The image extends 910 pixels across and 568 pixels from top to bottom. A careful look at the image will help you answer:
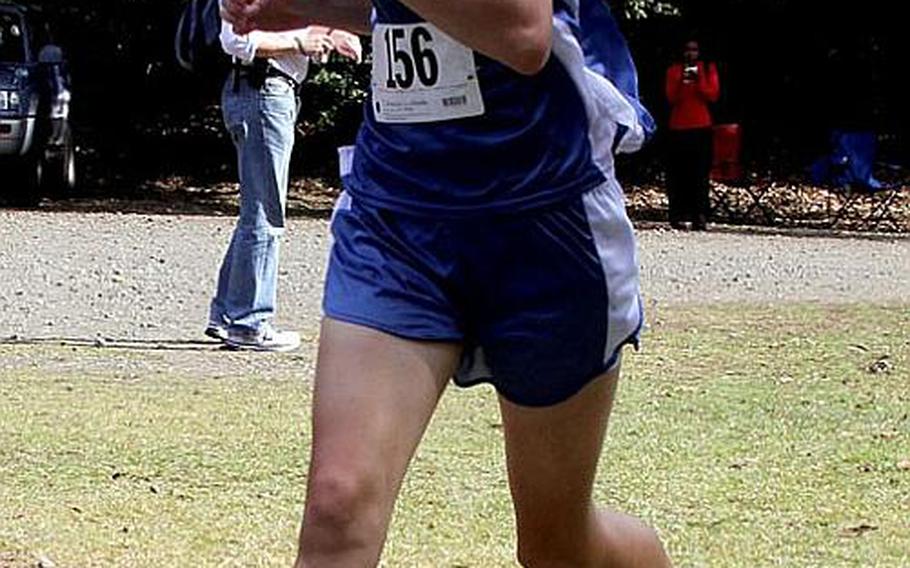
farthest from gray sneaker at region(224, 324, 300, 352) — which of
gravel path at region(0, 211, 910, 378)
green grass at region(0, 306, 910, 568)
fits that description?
green grass at region(0, 306, 910, 568)

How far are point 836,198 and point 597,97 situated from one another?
24.0 meters

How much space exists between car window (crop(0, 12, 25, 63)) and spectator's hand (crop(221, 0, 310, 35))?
19.6 metres

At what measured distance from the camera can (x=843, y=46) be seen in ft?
103

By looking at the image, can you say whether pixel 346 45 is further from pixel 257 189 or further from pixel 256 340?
pixel 256 340

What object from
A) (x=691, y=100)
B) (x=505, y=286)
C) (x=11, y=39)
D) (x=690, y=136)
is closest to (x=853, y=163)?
(x=690, y=136)

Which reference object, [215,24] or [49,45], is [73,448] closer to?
[215,24]

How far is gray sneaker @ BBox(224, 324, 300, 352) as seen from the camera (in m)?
10.1

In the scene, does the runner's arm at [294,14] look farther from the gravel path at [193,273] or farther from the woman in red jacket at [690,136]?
the woman in red jacket at [690,136]

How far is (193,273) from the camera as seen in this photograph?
15.0m

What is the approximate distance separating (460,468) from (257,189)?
3109 mm

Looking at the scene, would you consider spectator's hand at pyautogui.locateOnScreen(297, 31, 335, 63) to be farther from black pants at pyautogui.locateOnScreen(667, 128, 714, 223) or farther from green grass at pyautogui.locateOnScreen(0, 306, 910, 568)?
black pants at pyautogui.locateOnScreen(667, 128, 714, 223)

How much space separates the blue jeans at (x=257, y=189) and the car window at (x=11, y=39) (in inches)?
547

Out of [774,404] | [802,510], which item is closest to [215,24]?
[802,510]

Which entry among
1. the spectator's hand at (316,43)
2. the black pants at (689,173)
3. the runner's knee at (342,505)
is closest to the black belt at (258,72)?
the spectator's hand at (316,43)
